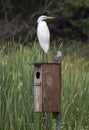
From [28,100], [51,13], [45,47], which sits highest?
[51,13]

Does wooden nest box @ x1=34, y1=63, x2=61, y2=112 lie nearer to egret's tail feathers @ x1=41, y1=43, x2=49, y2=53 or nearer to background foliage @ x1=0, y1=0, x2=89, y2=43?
egret's tail feathers @ x1=41, y1=43, x2=49, y2=53

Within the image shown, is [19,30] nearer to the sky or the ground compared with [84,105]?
nearer to the sky

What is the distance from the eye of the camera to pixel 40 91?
5.50 meters

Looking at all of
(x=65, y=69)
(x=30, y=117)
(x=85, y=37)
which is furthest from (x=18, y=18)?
(x=30, y=117)

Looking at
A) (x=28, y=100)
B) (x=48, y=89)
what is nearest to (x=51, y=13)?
(x=28, y=100)

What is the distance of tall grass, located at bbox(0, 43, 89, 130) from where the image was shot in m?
6.32

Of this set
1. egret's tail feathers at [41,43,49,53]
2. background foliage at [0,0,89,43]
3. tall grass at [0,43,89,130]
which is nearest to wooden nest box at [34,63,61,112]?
tall grass at [0,43,89,130]

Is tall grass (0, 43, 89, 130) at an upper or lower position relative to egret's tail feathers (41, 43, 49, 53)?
lower

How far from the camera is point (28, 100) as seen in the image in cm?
639

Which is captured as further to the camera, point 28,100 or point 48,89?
point 28,100

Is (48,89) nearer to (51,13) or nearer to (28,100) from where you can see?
(28,100)

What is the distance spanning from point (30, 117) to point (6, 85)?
0.46m

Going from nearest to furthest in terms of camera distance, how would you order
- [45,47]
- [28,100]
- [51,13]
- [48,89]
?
1. [48,89]
2. [28,100]
3. [45,47]
4. [51,13]

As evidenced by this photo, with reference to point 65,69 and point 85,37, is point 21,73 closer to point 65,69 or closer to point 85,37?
point 65,69
